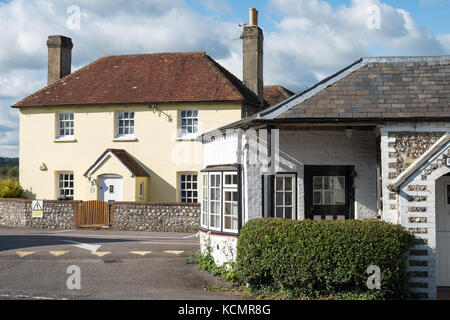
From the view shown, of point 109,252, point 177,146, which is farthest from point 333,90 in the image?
point 177,146

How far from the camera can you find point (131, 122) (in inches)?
1092

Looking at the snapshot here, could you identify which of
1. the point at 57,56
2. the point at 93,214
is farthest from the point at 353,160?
the point at 57,56

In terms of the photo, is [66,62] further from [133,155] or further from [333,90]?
[333,90]

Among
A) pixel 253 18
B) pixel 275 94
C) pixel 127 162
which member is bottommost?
pixel 127 162

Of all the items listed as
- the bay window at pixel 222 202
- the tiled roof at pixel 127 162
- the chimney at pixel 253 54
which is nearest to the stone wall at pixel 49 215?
the tiled roof at pixel 127 162

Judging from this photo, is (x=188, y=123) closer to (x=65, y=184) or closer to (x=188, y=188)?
(x=188, y=188)

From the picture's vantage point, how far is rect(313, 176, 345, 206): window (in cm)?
1389

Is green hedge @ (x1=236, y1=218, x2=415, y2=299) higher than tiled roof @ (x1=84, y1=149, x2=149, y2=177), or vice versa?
tiled roof @ (x1=84, y1=149, x2=149, y2=177)

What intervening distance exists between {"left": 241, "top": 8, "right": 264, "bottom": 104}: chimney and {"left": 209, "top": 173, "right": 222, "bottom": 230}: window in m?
13.9

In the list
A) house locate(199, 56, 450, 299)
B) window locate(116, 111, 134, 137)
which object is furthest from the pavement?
window locate(116, 111, 134, 137)

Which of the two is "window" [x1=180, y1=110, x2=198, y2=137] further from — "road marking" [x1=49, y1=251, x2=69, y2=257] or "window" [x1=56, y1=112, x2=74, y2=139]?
"road marking" [x1=49, y1=251, x2=69, y2=257]

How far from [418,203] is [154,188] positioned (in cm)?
1768

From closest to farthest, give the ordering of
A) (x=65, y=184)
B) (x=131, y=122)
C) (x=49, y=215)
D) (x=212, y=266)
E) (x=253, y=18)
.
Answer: (x=212, y=266), (x=49, y=215), (x=253, y=18), (x=131, y=122), (x=65, y=184)

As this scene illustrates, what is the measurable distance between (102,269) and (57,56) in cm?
1966
